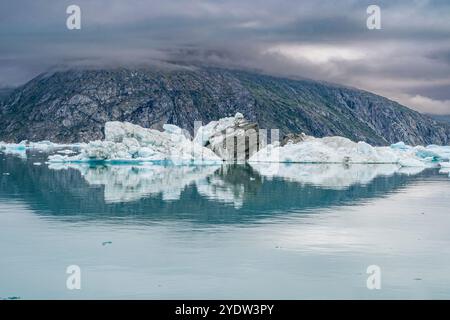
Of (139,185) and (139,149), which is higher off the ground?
(139,149)

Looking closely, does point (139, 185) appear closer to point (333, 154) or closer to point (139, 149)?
point (139, 149)

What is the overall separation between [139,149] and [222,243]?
216 ft

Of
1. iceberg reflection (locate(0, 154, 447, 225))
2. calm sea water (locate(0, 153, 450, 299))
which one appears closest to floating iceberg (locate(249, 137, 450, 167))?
iceberg reflection (locate(0, 154, 447, 225))

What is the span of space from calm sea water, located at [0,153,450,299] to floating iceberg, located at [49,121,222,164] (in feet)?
133

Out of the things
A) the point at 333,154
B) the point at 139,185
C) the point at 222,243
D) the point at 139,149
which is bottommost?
the point at 222,243

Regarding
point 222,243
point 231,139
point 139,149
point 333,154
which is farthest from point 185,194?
point 231,139

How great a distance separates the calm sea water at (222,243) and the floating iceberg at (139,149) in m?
40.4

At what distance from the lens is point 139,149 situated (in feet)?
290

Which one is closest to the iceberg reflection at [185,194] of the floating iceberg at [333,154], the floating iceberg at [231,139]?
the floating iceberg at [333,154]

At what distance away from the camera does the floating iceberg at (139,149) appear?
85.8 meters

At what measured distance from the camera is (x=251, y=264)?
66.7ft

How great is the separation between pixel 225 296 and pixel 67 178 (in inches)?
1697

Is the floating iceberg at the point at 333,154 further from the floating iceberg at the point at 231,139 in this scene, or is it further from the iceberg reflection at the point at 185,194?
the iceberg reflection at the point at 185,194

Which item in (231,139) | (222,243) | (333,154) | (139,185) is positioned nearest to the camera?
(222,243)
